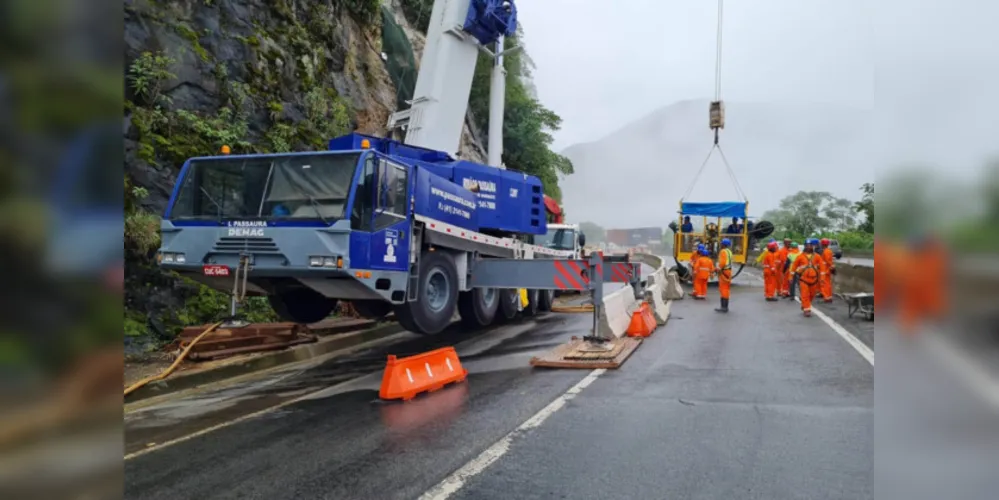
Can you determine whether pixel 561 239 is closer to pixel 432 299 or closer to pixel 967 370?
pixel 432 299

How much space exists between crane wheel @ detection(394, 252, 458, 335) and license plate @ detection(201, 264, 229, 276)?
2105mm

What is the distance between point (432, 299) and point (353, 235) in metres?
2.14

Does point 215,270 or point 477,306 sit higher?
point 215,270

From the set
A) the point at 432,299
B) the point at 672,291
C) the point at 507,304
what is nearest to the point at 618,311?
the point at 432,299

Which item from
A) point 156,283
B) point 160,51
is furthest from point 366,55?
point 156,283

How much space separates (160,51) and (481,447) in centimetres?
984

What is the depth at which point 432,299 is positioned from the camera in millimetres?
9000

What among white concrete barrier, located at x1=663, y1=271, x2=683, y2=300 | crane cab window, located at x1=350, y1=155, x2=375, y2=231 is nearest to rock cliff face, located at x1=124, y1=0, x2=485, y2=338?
crane cab window, located at x1=350, y1=155, x2=375, y2=231

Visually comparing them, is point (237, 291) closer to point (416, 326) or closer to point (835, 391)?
point (416, 326)

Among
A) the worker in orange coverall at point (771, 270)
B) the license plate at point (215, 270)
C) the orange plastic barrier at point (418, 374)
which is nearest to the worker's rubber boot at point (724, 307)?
the worker in orange coverall at point (771, 270)

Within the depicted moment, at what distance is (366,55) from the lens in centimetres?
1928

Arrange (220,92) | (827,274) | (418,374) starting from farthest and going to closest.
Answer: (827,274) → (220,92) → (418,374)

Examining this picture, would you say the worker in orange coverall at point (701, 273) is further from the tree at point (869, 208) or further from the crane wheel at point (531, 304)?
the tree at point (869, 208)

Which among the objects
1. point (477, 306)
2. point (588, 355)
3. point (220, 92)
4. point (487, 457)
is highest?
point (220, 92)
